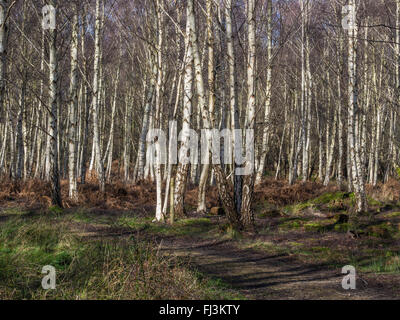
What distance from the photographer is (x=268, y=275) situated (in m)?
7.05

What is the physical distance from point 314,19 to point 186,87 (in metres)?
16.3

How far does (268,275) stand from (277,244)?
267 centimetres

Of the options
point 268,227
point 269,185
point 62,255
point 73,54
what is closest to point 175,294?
point 62,255

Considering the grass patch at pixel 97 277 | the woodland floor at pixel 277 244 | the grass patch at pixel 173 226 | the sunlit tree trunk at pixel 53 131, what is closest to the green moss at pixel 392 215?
the woodland floor at pixel 277 244

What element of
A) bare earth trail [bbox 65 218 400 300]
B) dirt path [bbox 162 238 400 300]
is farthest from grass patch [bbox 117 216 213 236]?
dirt path [bbox 162 238 400 300]

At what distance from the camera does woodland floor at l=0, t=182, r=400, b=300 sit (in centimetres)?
630

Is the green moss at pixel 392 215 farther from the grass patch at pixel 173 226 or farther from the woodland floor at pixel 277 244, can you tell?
the grass patch at pixel 173 226

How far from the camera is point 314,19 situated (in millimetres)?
25141

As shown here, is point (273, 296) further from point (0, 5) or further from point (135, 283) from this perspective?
point (0, 5)

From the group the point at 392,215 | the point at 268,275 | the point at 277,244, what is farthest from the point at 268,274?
the point at 392,215

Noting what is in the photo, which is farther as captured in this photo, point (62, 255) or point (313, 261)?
point (313, 261)

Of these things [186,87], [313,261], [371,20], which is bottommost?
[313,261]

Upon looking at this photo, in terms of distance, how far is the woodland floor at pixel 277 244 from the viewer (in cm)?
630

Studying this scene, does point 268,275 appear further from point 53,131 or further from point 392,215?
point 53,131
